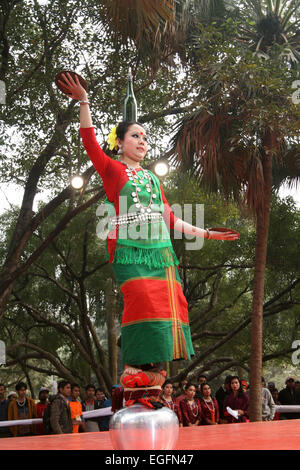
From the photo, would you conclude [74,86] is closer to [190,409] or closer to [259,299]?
[259,299]

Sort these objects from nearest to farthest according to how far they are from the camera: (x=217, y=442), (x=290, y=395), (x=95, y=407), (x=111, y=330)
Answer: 1. (x=217, y=442)
2. (x=95, y=407)
3. (x=290, y=395)
4. (x=111, y=330)

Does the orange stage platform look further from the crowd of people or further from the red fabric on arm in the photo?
the crowd of people

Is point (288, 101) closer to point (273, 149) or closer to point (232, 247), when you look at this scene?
point (273, 149)

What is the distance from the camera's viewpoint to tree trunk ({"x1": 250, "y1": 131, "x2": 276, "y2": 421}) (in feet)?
22.6

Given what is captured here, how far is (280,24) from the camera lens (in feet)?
27.8

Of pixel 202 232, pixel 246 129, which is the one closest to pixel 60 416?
pixel 246 129

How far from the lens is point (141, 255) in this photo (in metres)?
2.72

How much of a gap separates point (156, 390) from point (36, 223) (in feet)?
20.1

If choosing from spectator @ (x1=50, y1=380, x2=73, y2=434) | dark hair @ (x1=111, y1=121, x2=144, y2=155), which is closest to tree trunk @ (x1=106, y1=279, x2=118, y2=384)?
spectator @ (x1=50, y1=380, x2=73, y2=434)

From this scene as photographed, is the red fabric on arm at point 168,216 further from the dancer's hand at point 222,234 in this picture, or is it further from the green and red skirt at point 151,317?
the green and red skirt at point 151,317

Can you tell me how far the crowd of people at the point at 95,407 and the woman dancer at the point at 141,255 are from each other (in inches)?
154

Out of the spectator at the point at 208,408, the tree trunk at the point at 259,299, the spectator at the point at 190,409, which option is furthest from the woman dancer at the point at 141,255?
the spectator at the point at 208,408

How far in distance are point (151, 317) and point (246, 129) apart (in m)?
4.75

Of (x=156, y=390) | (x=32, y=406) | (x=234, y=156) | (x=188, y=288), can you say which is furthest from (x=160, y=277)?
(x=188, y=288)
